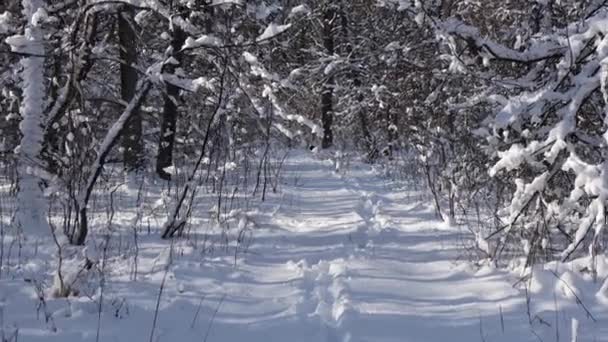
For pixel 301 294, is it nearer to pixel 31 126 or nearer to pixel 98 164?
pixel 98 164

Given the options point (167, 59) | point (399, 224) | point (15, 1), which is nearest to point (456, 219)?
point (399, 224)

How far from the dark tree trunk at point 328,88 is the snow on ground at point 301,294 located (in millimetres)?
11271

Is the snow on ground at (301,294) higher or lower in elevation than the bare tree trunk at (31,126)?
lower

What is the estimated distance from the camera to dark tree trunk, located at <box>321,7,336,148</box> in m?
17.4

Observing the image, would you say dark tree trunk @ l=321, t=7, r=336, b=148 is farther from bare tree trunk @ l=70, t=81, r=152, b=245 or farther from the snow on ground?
bare tree trunk @ l=70, t=81, r=152, b=245

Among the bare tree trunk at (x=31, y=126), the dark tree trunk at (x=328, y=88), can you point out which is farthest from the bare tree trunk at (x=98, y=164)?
the dark tree trunk at (x=328, y=88)

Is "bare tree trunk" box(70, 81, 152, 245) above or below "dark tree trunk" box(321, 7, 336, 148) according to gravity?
below

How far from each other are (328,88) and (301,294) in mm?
13676

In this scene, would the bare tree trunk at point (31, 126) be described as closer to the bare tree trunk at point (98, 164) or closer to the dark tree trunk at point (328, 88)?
the bare tree trunk at point (98, 164)

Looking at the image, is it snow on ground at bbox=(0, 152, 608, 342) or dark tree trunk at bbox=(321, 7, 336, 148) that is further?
dark tree trunk at bbox=(321, 7, 336, 148)

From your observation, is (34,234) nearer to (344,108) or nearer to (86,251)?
(86,251)

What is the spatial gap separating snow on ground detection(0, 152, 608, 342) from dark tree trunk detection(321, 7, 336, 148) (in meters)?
11.3

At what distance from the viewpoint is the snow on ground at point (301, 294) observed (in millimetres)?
3656

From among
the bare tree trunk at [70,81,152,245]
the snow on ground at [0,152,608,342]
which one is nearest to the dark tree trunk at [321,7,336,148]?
the snow on ground at [0,152,608,342]
